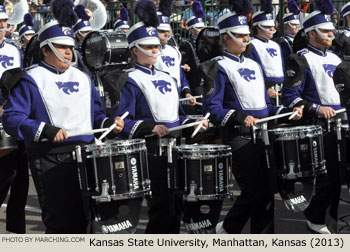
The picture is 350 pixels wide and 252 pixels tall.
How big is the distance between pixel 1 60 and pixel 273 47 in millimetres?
3388

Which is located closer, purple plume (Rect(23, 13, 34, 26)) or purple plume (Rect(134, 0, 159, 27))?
purple plume (Rect(134, 0, 159, 27))

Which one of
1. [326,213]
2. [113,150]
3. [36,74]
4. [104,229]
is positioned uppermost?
[36,74]

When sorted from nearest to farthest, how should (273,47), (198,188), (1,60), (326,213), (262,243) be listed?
(262,243), (198,188), (326,213), (1,60), (273,47)

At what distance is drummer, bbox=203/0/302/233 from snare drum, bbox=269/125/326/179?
147 mm

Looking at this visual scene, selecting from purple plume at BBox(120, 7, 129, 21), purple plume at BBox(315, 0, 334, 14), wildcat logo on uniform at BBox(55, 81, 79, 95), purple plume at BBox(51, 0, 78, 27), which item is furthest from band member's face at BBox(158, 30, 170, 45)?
purple plume at BBox(120, 7, 129, 21)

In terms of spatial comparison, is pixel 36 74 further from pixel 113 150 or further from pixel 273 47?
pixel 273 47

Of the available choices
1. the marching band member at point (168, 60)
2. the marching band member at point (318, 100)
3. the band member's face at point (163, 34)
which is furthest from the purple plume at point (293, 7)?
the marching band member at point (318, 100)

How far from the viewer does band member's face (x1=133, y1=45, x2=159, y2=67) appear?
680cm

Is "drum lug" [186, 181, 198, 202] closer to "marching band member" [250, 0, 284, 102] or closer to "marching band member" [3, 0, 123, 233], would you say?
"marching band member" [3, 0, 123, 233]

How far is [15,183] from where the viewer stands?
7.45 metres

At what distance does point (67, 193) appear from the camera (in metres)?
5.98

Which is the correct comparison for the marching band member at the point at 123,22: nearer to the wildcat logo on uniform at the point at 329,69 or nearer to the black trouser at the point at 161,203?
the wildcat logo on uniform at the point at 329,69

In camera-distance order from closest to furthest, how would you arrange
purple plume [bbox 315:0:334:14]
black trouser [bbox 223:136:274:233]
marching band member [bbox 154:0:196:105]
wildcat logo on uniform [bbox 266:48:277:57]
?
black trouser [bbox 223:136:274:233], purple plume [bbox 315:0:334:14], marching band member [bbox 154:0:196:105], wildcat logo on uniform [bbox 266:48:277:57]

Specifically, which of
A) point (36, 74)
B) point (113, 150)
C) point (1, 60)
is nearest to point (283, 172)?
point (113, 150)
